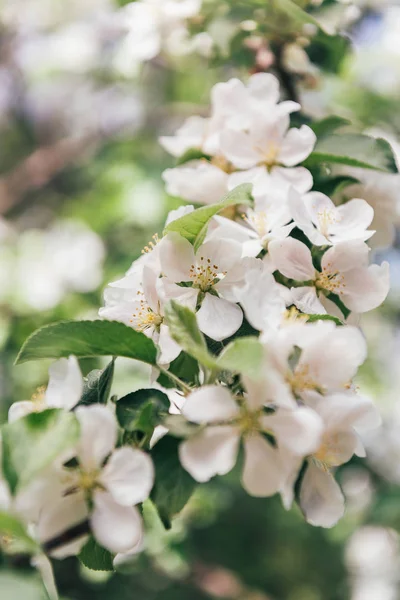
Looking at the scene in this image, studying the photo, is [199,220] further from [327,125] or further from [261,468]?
[327,125]

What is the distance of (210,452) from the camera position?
1.78 feet

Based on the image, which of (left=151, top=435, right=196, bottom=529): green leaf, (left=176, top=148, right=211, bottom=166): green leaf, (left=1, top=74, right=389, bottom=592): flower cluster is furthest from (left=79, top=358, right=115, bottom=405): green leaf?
(left=176, top=148, right=211, bottom=166): green leaf

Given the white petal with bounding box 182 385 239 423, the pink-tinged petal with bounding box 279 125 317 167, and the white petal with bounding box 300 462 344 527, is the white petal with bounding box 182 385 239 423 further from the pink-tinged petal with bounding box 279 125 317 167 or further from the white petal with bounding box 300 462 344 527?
the pink-tinged petal with bounding box 279 125 317 167

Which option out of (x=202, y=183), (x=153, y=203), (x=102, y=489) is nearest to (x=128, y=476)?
(x=102, y=489)

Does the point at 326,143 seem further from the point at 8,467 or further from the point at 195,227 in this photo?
the point at 8,467

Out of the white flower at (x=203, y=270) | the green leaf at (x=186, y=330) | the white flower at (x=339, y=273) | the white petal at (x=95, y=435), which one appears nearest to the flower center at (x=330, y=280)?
the white flower at (x=339, y=273)

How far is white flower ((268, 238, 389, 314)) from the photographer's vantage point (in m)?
0.71

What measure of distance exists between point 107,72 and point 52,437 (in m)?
2.10

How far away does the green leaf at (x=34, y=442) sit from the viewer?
1.68ft

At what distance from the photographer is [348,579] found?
3137 millimetres

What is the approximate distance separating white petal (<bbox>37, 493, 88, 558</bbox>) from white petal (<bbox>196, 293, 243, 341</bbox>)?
20 centimetres

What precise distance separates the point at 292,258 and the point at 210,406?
9.6 inches

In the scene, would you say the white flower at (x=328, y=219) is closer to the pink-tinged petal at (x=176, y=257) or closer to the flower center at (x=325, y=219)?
the flower center at (x=325, y=219)

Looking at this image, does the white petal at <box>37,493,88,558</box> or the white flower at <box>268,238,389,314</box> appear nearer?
the white petal at <box>37,493,88,558</box>
